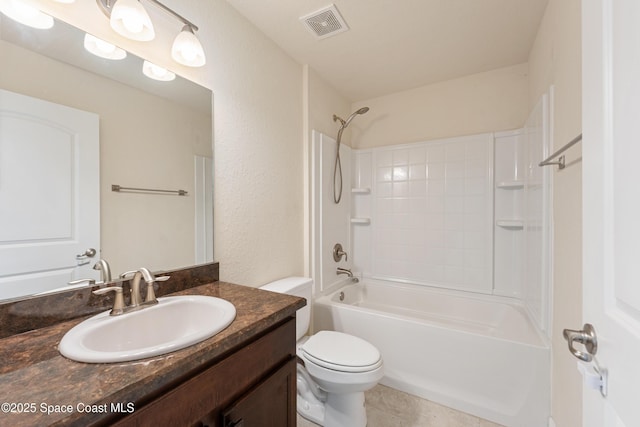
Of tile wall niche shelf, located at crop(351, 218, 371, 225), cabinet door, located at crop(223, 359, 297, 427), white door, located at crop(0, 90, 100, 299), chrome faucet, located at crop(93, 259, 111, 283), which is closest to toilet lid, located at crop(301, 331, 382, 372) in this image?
cabinet door, located at crop(223, 359, 297, 427)

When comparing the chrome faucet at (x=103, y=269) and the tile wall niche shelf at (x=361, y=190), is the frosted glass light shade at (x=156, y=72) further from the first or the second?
the tile wall niche shelf at (x=361, y=190)

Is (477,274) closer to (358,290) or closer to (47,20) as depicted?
(358,290)

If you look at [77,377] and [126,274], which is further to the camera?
[126,274]

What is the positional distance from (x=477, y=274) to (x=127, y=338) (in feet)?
7.96

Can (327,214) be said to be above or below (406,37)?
below

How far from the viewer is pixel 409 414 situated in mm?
1599

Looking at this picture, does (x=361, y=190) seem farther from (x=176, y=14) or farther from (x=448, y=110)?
(x=176, y=14)

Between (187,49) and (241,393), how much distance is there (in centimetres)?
140

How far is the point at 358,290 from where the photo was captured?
8.66ft
